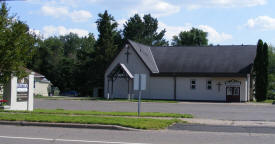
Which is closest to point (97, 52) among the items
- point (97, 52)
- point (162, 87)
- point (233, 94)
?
point (97, 52)

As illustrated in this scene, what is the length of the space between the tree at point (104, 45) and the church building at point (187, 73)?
13960mm

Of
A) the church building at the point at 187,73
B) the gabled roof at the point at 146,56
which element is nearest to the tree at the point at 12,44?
the church building at the point at 187,73

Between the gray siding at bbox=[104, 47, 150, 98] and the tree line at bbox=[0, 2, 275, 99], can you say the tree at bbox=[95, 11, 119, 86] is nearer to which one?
the tree line at bbox=[0, 2, 275, 99]

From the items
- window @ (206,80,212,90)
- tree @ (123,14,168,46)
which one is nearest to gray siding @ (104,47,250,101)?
window @ (206,80,212,90)

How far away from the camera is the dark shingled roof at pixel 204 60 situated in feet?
157

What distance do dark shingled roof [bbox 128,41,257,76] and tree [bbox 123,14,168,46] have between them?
27.5 meters

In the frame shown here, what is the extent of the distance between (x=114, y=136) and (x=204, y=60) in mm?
38171

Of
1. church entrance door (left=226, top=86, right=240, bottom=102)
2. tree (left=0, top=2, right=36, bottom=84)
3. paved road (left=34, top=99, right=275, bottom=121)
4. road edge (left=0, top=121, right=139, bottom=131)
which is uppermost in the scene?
tree (left=0, top=2, right=36, bottom=84)

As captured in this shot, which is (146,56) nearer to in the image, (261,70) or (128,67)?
(128,67)

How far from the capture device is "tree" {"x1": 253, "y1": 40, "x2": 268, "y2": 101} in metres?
46.1

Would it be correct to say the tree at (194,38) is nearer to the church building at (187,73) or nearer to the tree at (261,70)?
the church building at (187,73)

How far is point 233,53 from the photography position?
5038 centimetres

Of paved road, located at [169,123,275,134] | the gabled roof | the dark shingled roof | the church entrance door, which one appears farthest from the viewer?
the gabled roof

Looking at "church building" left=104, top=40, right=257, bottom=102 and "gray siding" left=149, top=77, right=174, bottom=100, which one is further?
"gray siding" left=149, top=77, right=174, bottom=100
